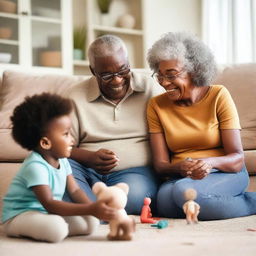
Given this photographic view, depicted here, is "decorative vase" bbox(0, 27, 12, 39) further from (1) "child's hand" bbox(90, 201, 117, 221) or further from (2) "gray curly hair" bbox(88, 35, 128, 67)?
(1) "child's hand" bbox(90, 201, 117, 221)

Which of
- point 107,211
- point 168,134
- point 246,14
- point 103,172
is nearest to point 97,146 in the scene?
point 103,172

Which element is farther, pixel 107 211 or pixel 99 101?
pixel 99 101

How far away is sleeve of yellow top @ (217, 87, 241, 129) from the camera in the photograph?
6.88 feet

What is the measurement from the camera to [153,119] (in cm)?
223

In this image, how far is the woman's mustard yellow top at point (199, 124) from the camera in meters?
2.12

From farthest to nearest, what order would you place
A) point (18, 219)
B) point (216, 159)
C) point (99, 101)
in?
point (99, 101) < point (216, 159) < point (18, 219)

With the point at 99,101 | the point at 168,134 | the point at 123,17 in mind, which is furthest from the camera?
the point at 123,17

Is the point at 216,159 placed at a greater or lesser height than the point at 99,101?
lesser

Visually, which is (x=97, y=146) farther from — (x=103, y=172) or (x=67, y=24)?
(x=67, y=24)

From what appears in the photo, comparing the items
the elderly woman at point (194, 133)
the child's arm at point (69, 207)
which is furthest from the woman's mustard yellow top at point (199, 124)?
the child's arm at point (69, 207)

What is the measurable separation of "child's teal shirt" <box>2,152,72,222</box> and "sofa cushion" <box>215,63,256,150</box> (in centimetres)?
116

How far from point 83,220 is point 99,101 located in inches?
30.1

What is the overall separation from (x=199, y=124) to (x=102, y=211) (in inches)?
31.0

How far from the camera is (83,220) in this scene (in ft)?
5.51
